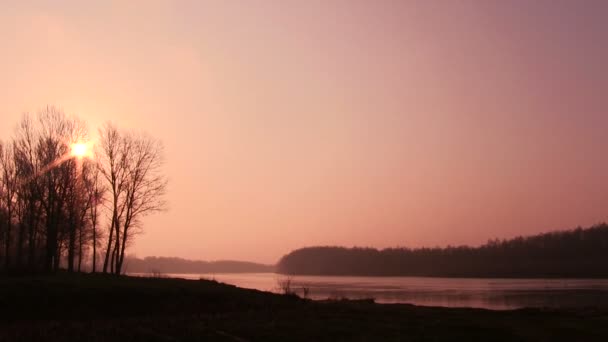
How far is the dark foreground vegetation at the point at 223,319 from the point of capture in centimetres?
1797

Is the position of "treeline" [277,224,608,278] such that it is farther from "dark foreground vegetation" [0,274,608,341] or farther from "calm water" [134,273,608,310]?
"dark foreground vegetation" [0,274,608,341]

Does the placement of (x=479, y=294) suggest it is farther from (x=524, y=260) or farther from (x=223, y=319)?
(x=524, y=260)

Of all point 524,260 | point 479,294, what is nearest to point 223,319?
point 479,294

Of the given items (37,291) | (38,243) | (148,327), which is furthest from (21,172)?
(148,327)

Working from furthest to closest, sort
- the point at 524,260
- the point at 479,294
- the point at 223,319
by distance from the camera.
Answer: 1. the point at 524,260
2. the point at 479,294
3. the point at 223,319

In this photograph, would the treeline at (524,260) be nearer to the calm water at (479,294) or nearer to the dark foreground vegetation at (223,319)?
the calm water at (479,294)

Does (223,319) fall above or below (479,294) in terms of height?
above

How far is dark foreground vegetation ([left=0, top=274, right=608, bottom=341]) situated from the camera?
17969mm

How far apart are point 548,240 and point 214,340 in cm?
18171

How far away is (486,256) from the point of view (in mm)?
→ 181625

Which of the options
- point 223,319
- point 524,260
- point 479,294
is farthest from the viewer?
point 524,260

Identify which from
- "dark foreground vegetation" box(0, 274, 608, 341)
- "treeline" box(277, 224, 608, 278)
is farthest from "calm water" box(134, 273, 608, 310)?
"treeline" box(277, 224, 608, 278)

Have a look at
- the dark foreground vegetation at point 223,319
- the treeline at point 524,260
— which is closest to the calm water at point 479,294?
the dark foreground vegetation at point 223,319

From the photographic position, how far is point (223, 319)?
70.5ft
